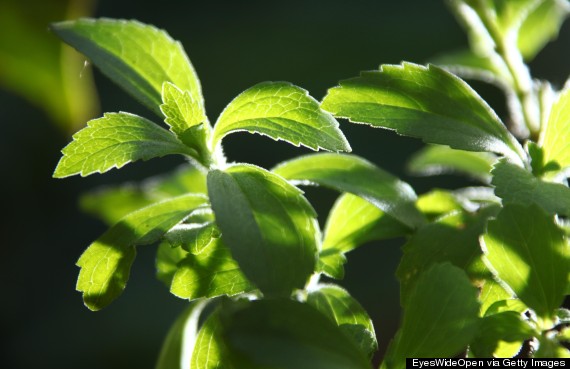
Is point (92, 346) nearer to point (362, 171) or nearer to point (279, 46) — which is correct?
point (279, 46)

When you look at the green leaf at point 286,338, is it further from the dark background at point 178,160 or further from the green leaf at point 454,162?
the dark background at point 178,160

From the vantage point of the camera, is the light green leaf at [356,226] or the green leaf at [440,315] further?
the light green leaf at [356,226]

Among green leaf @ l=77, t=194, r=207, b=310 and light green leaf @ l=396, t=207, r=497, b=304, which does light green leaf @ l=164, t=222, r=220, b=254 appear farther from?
light green leaf @ l=396, t=207, r=497, b=304

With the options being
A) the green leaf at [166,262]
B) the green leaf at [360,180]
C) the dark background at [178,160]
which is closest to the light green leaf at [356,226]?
the green leaf at [360,180]

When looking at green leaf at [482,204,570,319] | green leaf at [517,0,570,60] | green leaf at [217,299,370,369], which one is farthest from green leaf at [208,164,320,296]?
green leaf at [517,0,570,60]

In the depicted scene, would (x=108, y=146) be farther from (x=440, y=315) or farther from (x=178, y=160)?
(x=178, y=160)

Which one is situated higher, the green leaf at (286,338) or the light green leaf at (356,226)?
the green leaf at (286,338)
